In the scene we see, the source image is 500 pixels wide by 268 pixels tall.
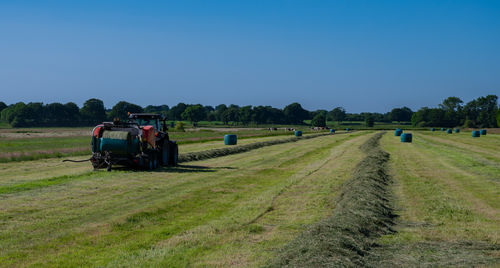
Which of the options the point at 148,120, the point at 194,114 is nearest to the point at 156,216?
the point at 148,120

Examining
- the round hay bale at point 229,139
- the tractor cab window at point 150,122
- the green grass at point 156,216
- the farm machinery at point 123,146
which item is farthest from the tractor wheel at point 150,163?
the round hay bale at point 229,139

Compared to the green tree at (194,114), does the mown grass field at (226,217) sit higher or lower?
lower

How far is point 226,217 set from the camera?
10648 millimetres

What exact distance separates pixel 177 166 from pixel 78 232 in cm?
1349

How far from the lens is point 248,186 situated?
16.0m

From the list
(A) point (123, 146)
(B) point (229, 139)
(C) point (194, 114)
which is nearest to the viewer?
(A) point (123, 146)

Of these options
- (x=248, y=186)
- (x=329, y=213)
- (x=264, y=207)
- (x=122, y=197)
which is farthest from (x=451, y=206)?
(x=122, y=197)

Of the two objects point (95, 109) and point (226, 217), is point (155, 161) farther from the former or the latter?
point (95, 109)

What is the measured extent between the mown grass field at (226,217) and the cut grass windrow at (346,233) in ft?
0.20

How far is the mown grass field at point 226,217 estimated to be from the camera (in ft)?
25.0

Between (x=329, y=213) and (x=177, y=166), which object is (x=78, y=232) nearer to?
(x=329, y=213)

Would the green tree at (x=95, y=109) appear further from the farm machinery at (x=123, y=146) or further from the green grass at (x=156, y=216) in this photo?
the green grass at (x=156, y=216)

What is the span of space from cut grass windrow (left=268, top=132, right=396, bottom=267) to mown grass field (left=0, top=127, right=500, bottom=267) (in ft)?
0.20

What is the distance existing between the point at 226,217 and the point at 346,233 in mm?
2979
